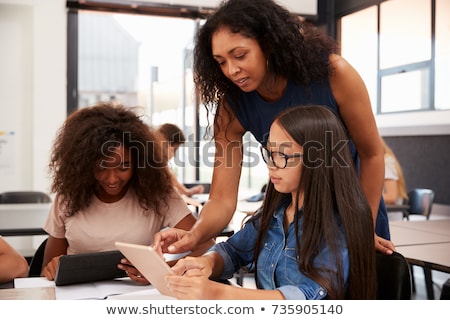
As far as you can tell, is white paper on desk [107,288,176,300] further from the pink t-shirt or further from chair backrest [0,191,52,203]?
chair backrest [0,191,52,203]

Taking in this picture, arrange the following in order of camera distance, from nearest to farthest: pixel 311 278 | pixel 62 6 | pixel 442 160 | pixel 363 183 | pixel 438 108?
pixel 311 278
pixel 363 183
pixel 438 108
pixel 62 6
pixel 442 160

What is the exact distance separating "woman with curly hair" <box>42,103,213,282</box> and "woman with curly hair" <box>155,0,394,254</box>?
30cm

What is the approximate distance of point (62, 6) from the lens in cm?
164

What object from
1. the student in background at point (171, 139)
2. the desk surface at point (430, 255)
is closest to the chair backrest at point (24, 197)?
the student in background at point (171, 139)

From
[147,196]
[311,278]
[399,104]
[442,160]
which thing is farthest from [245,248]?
[442,160]

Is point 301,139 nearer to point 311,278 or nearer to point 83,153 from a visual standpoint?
point 311,278

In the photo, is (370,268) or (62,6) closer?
(370,268)

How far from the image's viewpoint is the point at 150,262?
75 cm

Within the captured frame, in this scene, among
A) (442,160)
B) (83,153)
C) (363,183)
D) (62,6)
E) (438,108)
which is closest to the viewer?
(363,183)

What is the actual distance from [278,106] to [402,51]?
1.28 ft

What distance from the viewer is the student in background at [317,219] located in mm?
849

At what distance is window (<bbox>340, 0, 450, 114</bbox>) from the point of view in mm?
1179

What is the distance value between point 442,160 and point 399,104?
71 cm

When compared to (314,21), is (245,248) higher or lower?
lower
